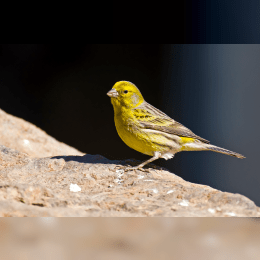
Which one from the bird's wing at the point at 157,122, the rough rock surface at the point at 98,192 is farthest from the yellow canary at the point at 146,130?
the rough rock surface at the point at 98,192

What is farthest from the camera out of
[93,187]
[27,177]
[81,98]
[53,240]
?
[81,98]

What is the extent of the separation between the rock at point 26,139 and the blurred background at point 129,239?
223 cm

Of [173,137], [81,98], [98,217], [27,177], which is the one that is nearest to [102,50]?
[81,98]

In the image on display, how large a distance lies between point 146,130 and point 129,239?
1440mm

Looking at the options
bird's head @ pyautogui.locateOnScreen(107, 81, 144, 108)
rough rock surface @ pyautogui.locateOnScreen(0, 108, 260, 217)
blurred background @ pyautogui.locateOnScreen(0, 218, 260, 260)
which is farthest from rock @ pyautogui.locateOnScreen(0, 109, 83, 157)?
blurred background @ pyautogui.locateOnScreen(0, 218, 260, 260)

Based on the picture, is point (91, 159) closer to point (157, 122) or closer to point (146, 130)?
point (146, 130)

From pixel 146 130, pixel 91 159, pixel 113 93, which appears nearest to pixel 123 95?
pixel 113 93

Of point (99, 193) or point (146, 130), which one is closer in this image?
point (99, 193)

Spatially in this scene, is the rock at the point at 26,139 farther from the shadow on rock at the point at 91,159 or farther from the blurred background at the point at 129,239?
the blurred background at the point at 129,239

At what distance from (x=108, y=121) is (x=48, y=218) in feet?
12.4

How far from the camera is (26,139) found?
13.4 feet

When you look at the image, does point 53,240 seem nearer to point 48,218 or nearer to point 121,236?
point 48,218

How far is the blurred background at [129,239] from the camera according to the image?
1658 millimetres

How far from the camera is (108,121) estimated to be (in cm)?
546
